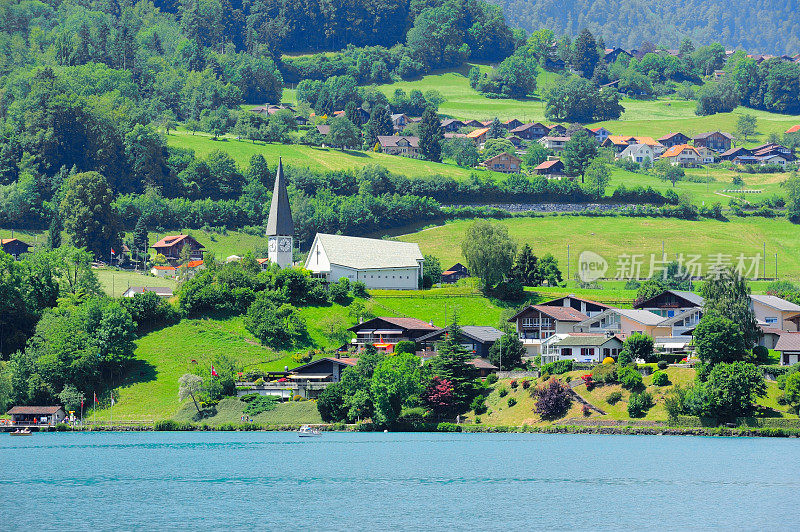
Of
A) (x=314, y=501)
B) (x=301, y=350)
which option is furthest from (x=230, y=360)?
(x=314, y=501)

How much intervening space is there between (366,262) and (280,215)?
36.0 feet

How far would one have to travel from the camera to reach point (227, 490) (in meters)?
55.2

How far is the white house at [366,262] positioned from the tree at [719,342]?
4090 cm

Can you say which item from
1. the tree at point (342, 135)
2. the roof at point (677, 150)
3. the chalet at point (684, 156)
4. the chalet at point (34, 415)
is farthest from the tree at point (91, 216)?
the roof at point (677, 150)

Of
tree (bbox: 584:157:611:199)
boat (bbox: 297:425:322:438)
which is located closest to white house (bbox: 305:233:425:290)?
boat (bbox: 297:425:322:438)

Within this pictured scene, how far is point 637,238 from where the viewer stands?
14325 centimetres

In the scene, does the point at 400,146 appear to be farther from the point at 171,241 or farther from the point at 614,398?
the point at 614,398

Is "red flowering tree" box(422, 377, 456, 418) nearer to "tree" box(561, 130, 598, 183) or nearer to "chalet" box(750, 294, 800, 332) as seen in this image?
"chalet" box(750, 294, 800, 332)

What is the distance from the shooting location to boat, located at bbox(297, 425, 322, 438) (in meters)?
80.9

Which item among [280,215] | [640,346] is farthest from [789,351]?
[280,215]

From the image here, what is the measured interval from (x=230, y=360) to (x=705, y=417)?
35833 mm

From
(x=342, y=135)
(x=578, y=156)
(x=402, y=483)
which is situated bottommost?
(x=402, y=483)

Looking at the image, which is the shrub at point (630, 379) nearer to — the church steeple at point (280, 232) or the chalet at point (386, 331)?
the chalet at point (386, 331)

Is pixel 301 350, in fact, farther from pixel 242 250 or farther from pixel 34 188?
pixel 34 188
